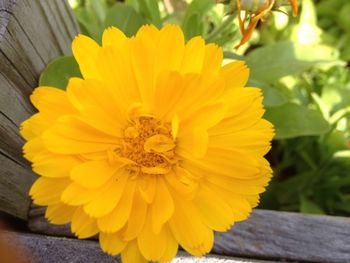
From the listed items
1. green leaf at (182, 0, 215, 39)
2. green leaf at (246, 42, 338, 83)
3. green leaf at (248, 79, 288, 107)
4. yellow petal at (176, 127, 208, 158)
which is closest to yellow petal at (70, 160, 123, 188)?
yellow petal at (176, 127, 208, 158)

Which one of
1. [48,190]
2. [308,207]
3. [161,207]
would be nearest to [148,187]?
[161,207]

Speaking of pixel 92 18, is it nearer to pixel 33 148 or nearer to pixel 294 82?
pixel 294 82

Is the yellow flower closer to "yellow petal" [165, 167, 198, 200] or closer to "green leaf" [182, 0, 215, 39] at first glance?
"yellow petal" [165, 167, 198, 200]

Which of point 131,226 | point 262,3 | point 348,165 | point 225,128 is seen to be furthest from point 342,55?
point 131,226

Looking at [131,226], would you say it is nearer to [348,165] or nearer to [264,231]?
[264,231]

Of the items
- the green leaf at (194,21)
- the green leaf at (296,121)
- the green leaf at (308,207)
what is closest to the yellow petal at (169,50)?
the green leaf at (194,21)
